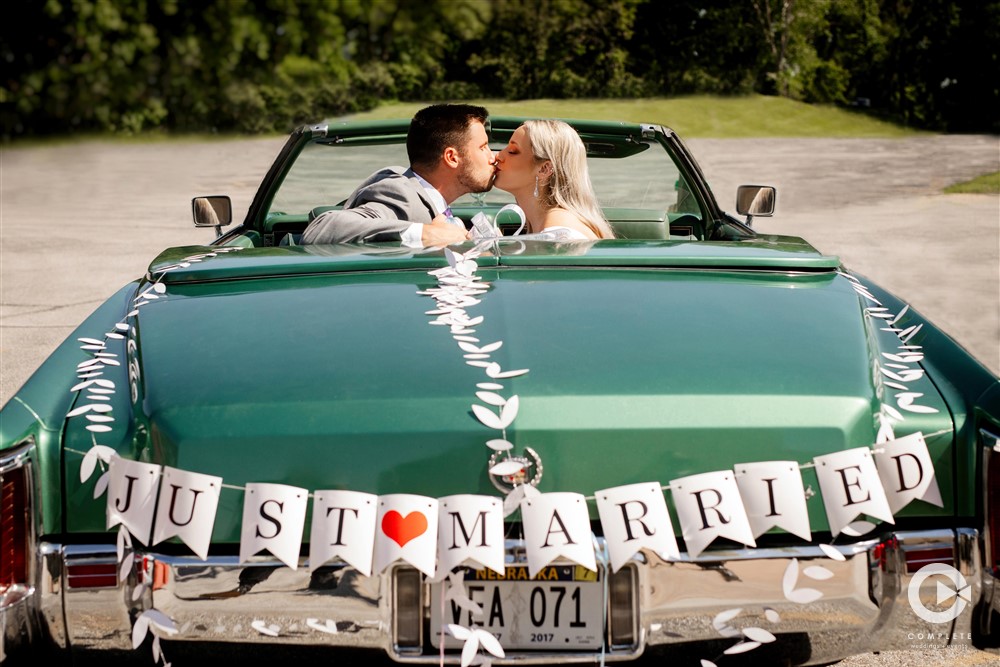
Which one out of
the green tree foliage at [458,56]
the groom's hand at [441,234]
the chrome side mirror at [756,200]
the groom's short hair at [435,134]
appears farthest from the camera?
the green tree foliage at [458,56]

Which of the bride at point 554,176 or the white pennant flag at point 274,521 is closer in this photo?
the white pennant flag at point 274,521

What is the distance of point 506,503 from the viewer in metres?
2.04

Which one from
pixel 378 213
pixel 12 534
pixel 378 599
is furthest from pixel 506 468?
pixel 378 213

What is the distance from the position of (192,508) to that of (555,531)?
0.64 m

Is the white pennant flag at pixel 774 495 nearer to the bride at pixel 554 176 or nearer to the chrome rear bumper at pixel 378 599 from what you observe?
the chrome rear bumper at pixel 378 599

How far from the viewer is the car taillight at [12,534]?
212 centimetres

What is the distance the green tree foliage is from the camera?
2992 centimetres

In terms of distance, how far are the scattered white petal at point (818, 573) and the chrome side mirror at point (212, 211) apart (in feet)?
10.5

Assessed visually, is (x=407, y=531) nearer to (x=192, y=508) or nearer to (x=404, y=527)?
(x=404, y=527)

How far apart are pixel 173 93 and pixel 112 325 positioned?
3148cm

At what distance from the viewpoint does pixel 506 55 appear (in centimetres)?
4631

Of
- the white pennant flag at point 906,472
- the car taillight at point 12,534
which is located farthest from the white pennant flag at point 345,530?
the white pennant flag at point 906,472

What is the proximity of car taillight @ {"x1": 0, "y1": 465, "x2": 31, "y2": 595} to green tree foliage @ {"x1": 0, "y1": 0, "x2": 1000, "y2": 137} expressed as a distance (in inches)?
1127

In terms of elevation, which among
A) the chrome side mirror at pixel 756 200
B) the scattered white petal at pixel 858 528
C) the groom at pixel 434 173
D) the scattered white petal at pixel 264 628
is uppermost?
the groom at pixel 434 173
